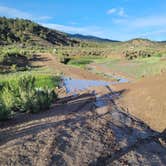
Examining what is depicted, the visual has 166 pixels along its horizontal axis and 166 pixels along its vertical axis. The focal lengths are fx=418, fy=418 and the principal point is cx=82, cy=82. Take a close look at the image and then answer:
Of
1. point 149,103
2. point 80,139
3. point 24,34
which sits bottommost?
point 24,34

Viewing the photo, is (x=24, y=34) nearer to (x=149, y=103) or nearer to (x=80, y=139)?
(x=149, y=103)

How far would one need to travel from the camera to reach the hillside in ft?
387

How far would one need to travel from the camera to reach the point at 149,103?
67.8ft

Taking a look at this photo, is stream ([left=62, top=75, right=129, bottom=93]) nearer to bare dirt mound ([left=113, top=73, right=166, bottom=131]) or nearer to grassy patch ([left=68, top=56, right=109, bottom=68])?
bare dirt mound ([left=113, top=73, right=166, bottom=131])

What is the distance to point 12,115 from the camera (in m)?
17.2

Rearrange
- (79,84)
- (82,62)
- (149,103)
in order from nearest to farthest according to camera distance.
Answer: (149,103), (79,84), (82,62)

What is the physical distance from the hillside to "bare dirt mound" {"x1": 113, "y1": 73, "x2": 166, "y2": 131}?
85.2 meters

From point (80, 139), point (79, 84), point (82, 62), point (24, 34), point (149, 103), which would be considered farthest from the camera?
point (24, 34)

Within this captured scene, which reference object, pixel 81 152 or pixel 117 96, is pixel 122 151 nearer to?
pixel 81 152

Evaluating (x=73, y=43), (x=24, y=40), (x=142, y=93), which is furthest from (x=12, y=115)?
(x=73, y=43)

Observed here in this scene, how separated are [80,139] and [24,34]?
12073 centimetres

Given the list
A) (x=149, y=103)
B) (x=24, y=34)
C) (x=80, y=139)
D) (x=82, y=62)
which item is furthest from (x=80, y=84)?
(x=24, y=34)

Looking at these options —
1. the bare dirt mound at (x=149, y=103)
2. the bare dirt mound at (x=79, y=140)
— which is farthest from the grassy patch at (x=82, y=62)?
the bare dirt mound at (x=79, y=140)

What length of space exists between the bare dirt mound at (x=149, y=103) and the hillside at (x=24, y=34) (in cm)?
8520
